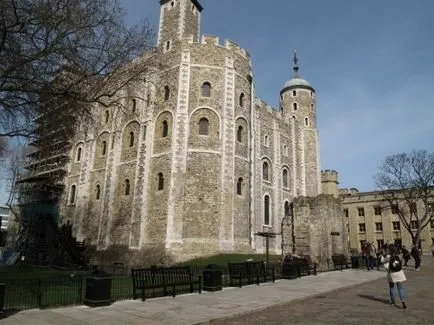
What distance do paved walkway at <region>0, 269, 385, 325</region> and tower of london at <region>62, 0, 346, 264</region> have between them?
1065 centimetres

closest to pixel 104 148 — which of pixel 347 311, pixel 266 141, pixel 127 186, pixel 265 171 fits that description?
pixel 127 186

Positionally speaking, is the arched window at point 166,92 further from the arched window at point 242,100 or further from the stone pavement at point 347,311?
the stone pavement at point 347,311

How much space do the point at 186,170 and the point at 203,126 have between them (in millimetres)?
3280

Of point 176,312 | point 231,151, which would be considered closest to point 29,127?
point 176,312

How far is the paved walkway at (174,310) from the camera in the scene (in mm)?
7617

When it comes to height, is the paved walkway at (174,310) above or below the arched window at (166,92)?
below

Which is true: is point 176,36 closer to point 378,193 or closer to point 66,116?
point 66,116

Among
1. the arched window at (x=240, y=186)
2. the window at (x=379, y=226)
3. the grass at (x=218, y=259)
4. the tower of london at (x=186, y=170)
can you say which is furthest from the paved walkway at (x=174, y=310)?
the window at (x=379, y=226)

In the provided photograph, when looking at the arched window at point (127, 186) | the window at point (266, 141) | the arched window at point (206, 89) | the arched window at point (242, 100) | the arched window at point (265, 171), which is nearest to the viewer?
the arched window at point (206, 89)

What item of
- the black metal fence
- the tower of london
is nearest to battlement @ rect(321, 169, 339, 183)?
the tower of london

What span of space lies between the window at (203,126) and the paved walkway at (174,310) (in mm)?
13872

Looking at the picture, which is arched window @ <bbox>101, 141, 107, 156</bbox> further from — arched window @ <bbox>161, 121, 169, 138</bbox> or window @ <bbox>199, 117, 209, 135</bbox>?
window @ <bbox>199, 117, 209, 135</bbox>

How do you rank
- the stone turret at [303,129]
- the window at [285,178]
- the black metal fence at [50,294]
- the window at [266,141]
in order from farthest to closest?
1. the stone turret at [303,129]
2. the window at [285,178]
3. the window at [266,141]
4. the black metal fence at [50,294]

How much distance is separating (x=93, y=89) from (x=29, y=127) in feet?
8.23
